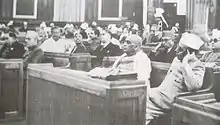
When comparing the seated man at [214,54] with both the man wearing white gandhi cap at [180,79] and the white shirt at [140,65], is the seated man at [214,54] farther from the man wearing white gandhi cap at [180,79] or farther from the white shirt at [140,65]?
the white shirt at [140,65]

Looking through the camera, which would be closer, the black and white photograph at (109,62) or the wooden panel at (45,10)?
the black and white photograph at (109,62)

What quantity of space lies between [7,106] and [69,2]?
1.84 ft

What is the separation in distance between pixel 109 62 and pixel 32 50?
39 cm

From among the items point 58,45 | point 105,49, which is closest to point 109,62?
point 105,49

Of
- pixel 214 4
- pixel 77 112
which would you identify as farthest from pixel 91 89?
pixel 214 4

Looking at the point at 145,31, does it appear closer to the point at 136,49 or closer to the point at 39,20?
the point at 136,49

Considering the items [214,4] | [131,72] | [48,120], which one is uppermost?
[214,4]

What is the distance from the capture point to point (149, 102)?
1390mm

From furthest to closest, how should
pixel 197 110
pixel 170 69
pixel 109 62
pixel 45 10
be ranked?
1. pixel 45 10
2. pixel 109 62
3. pixel 170 69
4. pixel 197 110

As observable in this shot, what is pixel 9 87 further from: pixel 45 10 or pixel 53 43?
pixel 45 10

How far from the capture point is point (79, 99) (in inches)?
59.6

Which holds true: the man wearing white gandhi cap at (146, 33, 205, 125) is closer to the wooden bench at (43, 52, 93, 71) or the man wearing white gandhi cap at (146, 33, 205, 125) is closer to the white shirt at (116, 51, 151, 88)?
the white shirt at (116, 51, 151, 88)

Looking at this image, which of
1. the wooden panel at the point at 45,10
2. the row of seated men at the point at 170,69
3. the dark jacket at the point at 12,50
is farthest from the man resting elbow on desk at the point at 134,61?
the dark jacket at the point at 12,50

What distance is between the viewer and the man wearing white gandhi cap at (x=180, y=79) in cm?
130
